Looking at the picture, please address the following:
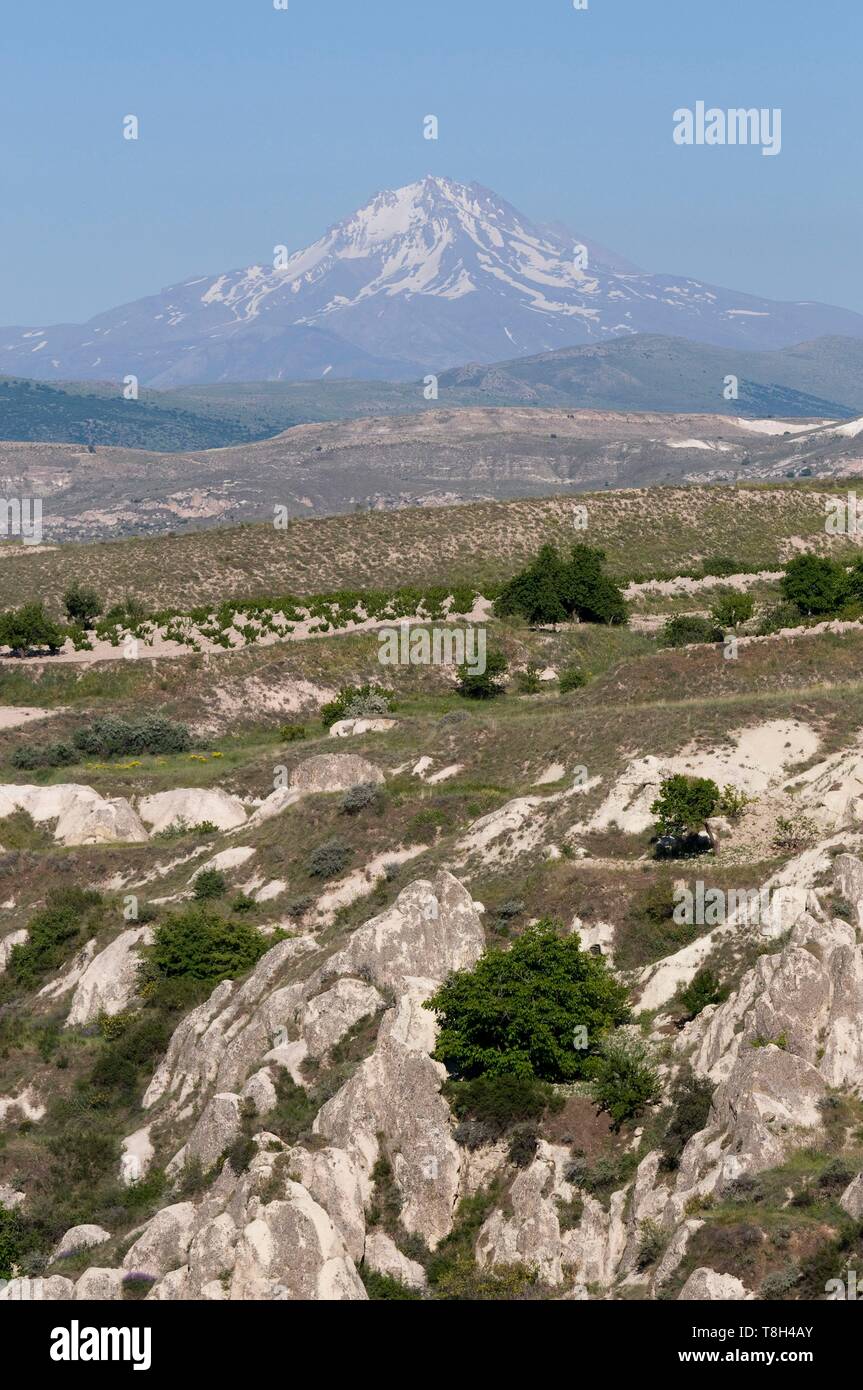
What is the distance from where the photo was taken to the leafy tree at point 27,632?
10250 centimetres

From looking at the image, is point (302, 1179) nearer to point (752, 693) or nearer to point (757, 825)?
point (757, 825)

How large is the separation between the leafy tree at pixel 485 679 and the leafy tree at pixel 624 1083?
52.9m

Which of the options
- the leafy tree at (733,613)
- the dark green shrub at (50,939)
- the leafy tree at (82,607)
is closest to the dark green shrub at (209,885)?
the dark green shrub at (50,939)

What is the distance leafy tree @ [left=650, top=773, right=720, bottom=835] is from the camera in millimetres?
52000

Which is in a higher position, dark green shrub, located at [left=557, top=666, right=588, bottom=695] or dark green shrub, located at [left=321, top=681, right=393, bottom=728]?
dark green shrub, located at [left=557, top=666, right=588, bottom=695]

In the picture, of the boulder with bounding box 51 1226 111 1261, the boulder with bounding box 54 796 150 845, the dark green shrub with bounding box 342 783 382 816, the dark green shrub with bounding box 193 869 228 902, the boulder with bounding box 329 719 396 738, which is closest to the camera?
the boulder with bounding box 51 1226 111 1261

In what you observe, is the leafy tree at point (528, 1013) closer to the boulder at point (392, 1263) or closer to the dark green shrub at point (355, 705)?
the boulder at point (392, 1263)

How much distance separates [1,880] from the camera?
6494cm

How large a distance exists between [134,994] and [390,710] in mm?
34333

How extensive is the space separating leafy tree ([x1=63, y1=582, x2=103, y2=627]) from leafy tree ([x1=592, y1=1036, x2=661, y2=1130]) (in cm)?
7705

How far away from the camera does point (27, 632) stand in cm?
10281

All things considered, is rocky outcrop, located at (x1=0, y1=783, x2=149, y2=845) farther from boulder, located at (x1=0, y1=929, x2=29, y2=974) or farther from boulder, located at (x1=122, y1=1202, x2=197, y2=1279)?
boulder, located at (x1=122, y1=1202, x2=197, y2=1279)

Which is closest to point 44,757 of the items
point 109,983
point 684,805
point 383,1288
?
point 109,983

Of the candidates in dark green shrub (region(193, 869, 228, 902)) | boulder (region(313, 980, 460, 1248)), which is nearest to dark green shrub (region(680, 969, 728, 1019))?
boulder (region(313, 980, 460, 1248))
